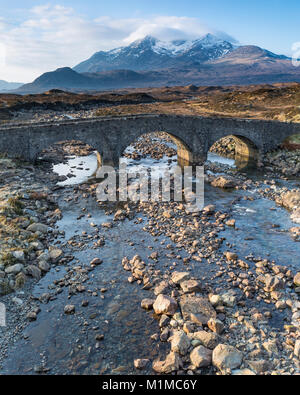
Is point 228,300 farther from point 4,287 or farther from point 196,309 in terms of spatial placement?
point 4,287

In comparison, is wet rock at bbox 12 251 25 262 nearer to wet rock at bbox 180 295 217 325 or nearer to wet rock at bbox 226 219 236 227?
wet rock at bbox 180 295 217 325

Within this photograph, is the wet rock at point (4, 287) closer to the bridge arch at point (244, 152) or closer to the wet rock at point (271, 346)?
the wet rock at point (271, 346)

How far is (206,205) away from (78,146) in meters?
28.3

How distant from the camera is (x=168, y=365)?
32.1 feet

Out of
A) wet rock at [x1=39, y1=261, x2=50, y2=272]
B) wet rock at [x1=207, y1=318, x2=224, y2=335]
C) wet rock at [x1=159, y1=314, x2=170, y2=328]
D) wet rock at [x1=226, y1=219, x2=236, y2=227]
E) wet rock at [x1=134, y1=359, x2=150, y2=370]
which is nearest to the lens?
wet rock at [x1=134, y1=359, x2=150, y2=370]

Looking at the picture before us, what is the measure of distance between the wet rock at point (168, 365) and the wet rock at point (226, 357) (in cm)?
121

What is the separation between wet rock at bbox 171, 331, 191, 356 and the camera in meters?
10.3

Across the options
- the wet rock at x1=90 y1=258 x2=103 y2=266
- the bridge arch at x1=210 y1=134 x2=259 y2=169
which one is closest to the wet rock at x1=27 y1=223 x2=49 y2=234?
the wet rock at x1=90 y1=258 x2=103 y2=266

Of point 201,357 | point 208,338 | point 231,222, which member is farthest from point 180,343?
point 231,222

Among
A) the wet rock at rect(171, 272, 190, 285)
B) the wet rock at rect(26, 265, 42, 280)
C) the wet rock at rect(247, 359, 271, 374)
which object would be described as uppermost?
the wet rock at rect(26, 265, 42, 280)

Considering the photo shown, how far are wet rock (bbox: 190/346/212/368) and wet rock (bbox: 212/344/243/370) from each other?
0.65ft

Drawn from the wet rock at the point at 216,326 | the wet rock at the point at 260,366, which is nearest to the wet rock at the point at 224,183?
the wet rock at the point at 216,326

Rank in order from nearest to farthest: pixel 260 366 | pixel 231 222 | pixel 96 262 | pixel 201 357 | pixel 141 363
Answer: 1. pixel 260 366
2. pixel 201 357
3. pixel 141 363
4. pixel 96 262
5. pixel 231 222

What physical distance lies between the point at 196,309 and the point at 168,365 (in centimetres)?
286
